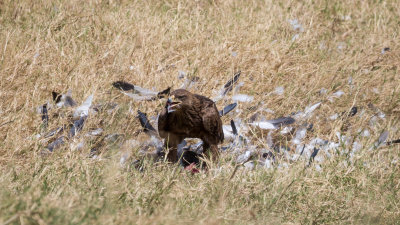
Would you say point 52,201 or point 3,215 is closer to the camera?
point 3,215

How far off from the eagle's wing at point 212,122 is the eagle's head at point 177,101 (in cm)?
15

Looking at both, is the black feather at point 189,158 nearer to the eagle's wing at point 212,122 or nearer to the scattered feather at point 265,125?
the eagle's wing at point 212,122

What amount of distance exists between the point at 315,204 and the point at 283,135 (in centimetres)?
113

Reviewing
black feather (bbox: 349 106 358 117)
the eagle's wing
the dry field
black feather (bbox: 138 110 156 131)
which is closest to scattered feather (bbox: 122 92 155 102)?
the dry field

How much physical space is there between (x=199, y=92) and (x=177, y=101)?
4.03 ft

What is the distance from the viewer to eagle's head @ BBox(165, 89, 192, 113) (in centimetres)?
360

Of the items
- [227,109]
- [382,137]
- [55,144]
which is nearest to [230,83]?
[227,109]

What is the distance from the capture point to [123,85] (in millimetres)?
4551

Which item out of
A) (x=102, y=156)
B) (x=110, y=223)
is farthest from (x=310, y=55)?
(x=110, y=223)

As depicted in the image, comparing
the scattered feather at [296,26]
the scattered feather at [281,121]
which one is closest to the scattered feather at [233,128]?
the scattered feather at [281,121]

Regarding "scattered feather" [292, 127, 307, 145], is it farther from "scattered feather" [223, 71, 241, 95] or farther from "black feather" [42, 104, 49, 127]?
"black feather" [42, 104, 49, 127]

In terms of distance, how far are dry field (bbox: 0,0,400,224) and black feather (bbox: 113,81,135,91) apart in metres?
0.08

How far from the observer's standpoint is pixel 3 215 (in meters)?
2.34

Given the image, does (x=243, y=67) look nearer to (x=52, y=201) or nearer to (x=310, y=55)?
(x=310, y=55)
